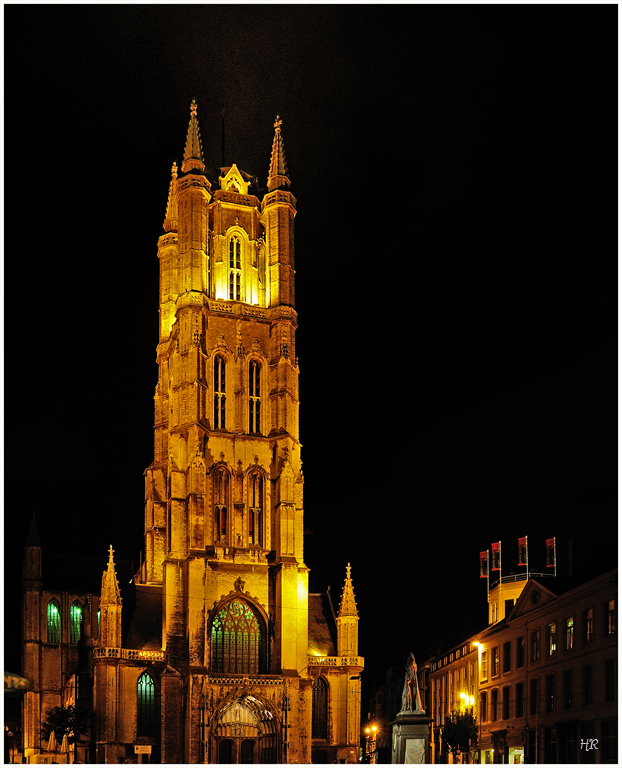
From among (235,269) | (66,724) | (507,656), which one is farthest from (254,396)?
(507,656)

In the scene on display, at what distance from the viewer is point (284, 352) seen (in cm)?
7612

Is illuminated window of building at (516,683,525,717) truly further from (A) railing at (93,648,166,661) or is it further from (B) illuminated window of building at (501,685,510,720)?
(A) railing at (93,648,166,661)

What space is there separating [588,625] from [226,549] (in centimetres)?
2901

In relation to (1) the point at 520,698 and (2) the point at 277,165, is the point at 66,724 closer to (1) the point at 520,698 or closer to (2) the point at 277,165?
(1) the point at 520,698

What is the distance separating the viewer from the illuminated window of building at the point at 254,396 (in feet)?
247

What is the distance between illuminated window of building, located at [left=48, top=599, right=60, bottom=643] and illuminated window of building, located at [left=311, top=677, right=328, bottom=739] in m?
28.0

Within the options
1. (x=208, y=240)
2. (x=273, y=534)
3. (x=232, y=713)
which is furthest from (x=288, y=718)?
(x=208, y=240)


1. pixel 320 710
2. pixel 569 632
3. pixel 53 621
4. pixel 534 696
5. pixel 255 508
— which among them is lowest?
pixel 320 710

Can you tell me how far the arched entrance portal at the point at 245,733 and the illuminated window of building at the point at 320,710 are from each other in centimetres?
402

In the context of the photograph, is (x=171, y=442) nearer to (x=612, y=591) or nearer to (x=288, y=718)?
(x=288, y=718)

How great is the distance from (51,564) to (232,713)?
3529 centimetres

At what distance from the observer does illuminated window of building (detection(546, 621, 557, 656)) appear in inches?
2115

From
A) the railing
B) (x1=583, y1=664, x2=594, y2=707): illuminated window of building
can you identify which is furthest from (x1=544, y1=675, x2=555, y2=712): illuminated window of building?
the railing

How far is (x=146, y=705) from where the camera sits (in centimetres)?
6750
